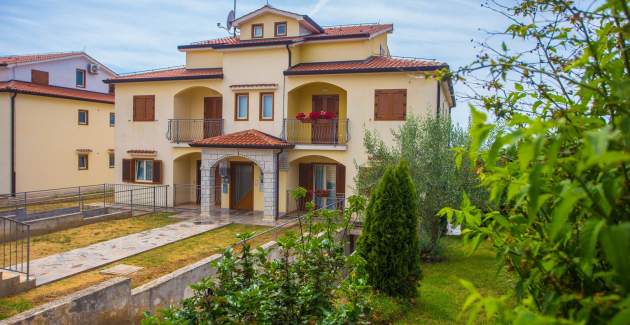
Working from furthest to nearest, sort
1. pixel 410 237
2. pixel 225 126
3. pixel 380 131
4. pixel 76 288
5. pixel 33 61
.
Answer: pixel 33 61 → pixel 225 126 → pixel 380 131 → pixel 76 288 → pixel 410 237

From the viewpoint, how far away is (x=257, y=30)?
20.6 metres

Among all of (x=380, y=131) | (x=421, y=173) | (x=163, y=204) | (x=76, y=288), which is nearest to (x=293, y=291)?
(x=76, y=288)

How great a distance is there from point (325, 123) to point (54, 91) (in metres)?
16.9

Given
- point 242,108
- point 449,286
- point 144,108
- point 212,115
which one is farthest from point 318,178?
point 449,286

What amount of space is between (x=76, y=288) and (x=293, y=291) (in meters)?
7.67

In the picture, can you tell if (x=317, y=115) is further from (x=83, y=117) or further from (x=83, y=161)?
(x=83, y=161)

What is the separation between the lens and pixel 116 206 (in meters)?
21.6

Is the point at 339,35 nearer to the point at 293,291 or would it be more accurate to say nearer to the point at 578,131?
the point at 293,291

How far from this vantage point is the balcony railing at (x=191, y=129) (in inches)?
825

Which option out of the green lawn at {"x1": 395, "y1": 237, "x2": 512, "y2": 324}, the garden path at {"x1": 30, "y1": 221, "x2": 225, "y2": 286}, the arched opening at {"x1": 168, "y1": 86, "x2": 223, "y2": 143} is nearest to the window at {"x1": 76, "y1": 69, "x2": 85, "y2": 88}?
the arched opening at {"x1": 168, "y1": 86, "x2": 223, "y2": 143}

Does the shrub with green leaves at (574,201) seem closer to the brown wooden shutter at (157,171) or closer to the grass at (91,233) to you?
the grass at (91,233)

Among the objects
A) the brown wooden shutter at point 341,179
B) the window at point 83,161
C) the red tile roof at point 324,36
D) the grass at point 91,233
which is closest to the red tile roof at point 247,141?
the brown wooden shutter at point 341,179

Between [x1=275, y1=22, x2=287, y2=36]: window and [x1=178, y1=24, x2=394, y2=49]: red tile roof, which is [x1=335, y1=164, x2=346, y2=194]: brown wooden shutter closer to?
[x1=178, y1=24, x2=394, y2=49]: red tile roof

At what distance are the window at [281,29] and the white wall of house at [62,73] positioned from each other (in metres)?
15.2
